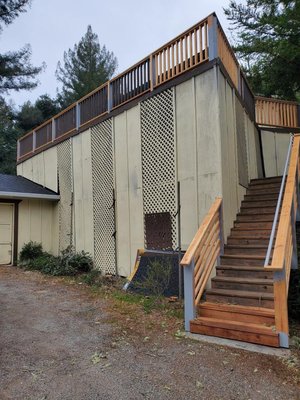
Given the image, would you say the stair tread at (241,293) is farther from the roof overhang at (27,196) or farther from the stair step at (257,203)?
the roof overhang at (27,196)

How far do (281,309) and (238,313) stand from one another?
68cm

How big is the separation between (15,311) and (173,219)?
133 inches

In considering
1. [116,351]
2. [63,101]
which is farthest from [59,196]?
[63,101]

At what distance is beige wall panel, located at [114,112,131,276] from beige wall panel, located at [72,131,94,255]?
134 cm

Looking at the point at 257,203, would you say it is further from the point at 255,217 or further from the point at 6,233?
the point at 6,233

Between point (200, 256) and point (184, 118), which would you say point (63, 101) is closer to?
point (184, 118)

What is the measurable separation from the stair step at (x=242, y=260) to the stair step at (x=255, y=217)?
3.58 ft

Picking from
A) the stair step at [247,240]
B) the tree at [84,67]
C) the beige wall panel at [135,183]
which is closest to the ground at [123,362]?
the stair step at [247,240]

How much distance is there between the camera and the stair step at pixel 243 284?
4.55 metres

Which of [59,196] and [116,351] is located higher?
[59,196]

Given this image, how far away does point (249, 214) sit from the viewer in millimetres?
6371

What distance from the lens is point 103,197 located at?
28.5ft

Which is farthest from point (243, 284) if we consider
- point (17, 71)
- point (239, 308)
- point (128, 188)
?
point (17, 71)

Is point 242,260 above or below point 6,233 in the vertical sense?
below
